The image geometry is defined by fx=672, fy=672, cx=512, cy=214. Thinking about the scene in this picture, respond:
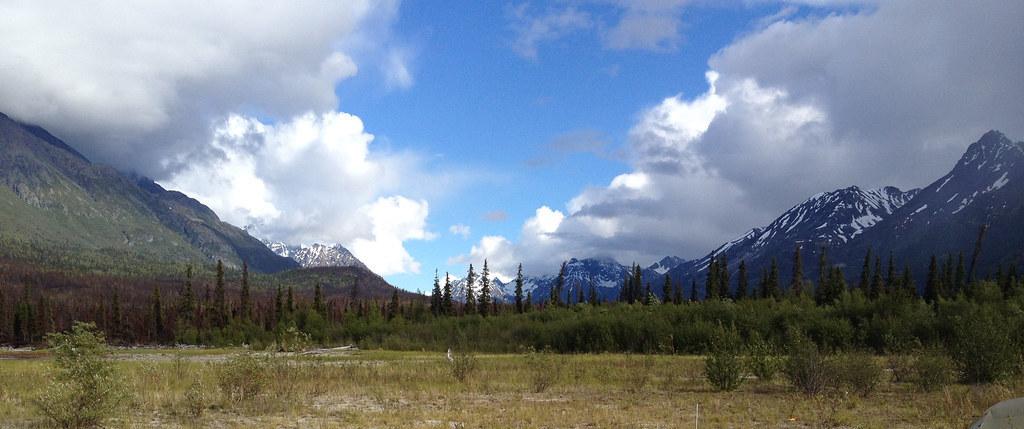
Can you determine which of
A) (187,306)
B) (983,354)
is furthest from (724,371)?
(187,306)

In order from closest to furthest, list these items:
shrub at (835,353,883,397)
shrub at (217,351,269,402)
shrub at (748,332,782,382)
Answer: shrub at (217,351,269,402), shrub at (835,353,883,397), shrub at (748,332,782,382)

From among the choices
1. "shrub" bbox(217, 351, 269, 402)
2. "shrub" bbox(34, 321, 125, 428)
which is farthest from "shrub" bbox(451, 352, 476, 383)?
"shrub" bbox(34, 321, 125, 428)

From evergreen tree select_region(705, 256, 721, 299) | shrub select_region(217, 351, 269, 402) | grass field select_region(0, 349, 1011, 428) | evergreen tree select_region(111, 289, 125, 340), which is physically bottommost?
evergreen tree select_region(111, 289, 125, 340)

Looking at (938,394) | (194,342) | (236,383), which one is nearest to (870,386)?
(938,394)

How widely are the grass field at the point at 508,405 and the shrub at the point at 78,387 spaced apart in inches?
27.9

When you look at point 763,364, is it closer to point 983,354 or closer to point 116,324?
point 983,354

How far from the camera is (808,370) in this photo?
80.5ft

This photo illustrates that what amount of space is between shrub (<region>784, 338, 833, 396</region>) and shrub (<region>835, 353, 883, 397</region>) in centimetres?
51

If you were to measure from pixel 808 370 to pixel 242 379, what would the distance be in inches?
770

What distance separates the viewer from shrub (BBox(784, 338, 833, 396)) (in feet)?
79.6

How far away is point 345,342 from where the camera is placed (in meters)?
104

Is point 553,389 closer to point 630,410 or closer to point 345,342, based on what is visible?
point 630,410

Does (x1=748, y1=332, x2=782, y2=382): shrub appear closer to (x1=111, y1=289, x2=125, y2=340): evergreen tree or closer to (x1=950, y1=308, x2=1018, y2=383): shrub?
(x1=950, y1=308, x2=1018, y2=383): shrub

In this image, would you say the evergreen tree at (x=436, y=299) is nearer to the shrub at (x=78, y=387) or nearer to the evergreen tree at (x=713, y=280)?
the evergreen tree at (x=713, y=280)
